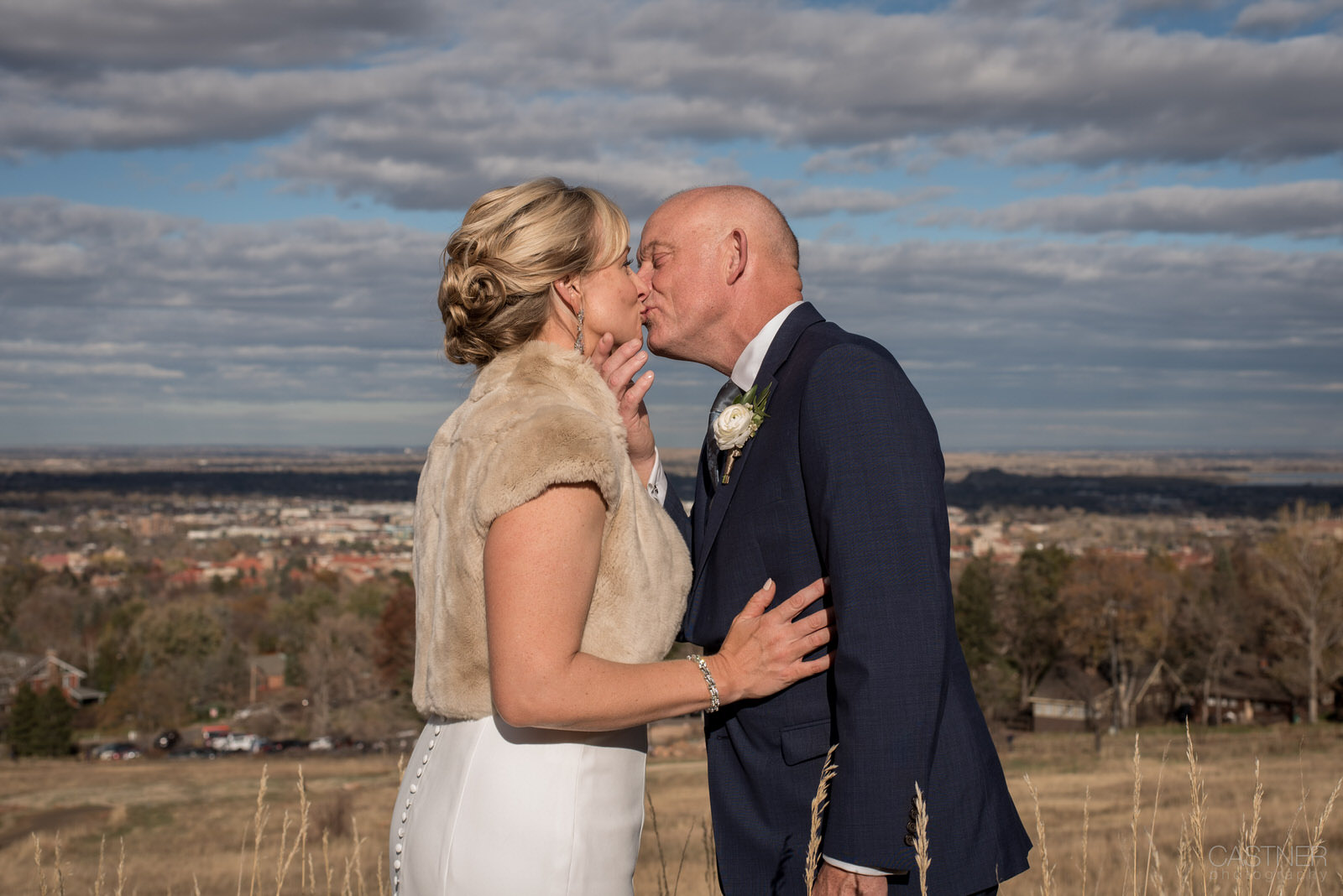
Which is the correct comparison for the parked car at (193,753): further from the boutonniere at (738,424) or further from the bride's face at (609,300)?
the boutonniere at (738,424)

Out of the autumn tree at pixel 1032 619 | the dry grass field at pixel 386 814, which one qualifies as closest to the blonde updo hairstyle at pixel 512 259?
the dry grass field at pixel 386 814

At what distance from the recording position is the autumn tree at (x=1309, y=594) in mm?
42406

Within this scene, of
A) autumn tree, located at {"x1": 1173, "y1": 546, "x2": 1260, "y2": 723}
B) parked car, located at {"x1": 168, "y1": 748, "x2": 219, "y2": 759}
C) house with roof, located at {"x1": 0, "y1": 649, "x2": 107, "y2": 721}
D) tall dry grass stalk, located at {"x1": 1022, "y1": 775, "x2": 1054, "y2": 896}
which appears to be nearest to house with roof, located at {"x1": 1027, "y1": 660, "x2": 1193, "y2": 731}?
autumn tree, located at {"x1": 1173, "y1": 546, "x2": 1260, "y2": 723}

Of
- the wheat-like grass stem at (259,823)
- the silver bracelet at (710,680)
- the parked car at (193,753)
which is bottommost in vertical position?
the parked car at (193,753)

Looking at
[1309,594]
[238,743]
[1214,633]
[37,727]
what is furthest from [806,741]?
[238,743]

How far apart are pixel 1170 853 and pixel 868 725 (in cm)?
1397

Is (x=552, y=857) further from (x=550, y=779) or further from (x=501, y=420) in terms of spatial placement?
(x=501, y=420)

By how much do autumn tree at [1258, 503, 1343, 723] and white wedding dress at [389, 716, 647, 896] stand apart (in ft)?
151

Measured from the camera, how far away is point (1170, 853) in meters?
14.1

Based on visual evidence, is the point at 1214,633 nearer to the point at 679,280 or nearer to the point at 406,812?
the point at 679,280

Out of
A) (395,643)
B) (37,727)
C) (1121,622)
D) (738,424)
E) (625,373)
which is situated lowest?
(37,727)

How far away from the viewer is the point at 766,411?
9.77 feet

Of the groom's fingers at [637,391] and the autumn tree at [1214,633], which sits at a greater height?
the groom's fingers at [637,391]

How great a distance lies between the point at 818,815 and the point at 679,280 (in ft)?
5.61
